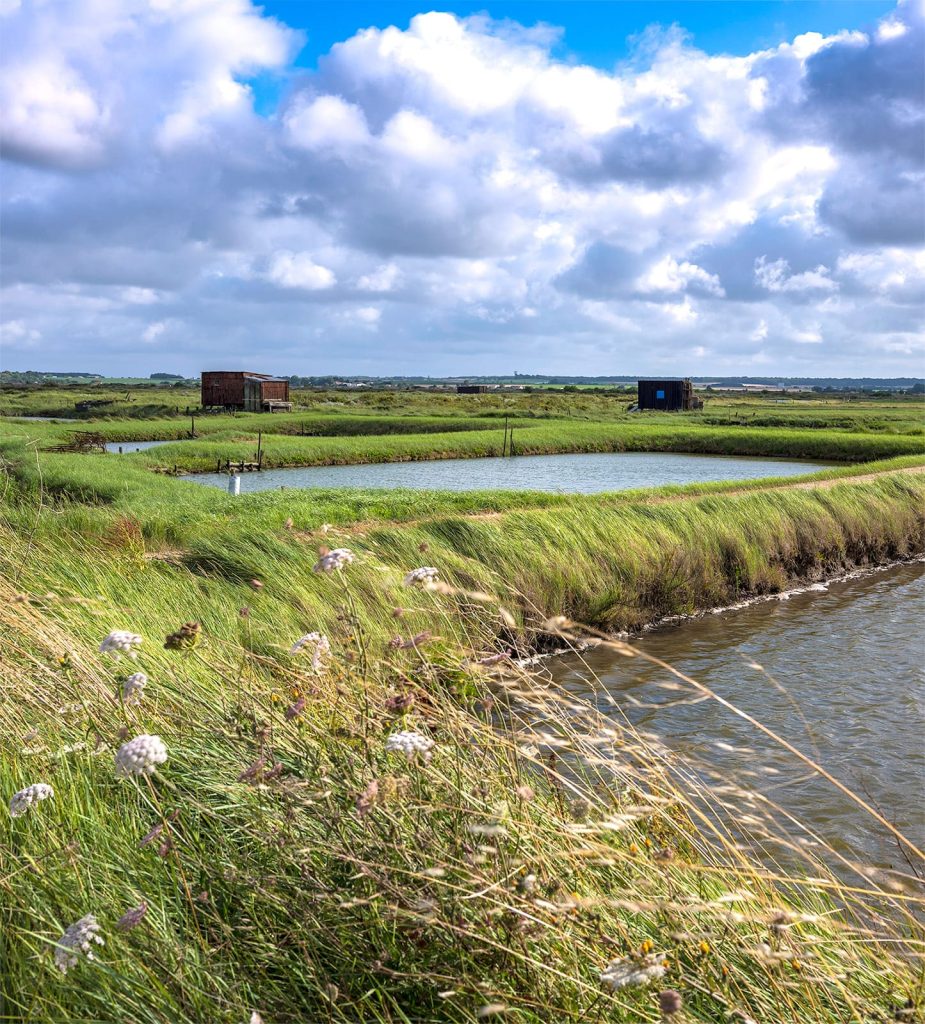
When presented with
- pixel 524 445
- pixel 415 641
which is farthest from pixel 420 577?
pixel 524 445

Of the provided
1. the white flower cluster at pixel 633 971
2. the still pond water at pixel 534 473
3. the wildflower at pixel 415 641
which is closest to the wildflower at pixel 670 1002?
the white flower cluster at pixel 633 971

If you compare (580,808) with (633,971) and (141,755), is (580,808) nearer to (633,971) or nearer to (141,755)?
(633,971)

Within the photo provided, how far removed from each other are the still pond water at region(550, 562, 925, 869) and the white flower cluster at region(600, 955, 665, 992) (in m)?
2.82

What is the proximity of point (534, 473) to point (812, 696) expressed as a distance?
88.6 feet

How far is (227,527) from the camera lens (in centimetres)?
1284

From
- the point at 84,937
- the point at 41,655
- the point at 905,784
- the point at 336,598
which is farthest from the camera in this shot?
the point at 336,598

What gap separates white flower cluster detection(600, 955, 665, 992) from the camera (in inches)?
88.6

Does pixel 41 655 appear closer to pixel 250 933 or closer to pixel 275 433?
pixel 250 933

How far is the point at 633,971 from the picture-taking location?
2.34 m

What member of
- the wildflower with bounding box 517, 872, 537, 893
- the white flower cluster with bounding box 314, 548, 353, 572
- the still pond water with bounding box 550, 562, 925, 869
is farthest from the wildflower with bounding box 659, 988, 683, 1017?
the still pond water with bounding box 550, 562, 925, 869

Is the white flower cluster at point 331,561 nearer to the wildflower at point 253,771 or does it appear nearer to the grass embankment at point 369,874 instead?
the grass embankment at point 369,874

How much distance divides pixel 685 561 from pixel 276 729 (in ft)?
41.4

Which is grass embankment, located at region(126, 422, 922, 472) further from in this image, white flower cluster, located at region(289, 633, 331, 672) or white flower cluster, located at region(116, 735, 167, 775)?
white flower cluster, located at region(116, 735, 167, 775)

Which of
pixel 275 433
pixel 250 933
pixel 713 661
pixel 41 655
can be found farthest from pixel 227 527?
pixel 275 433
